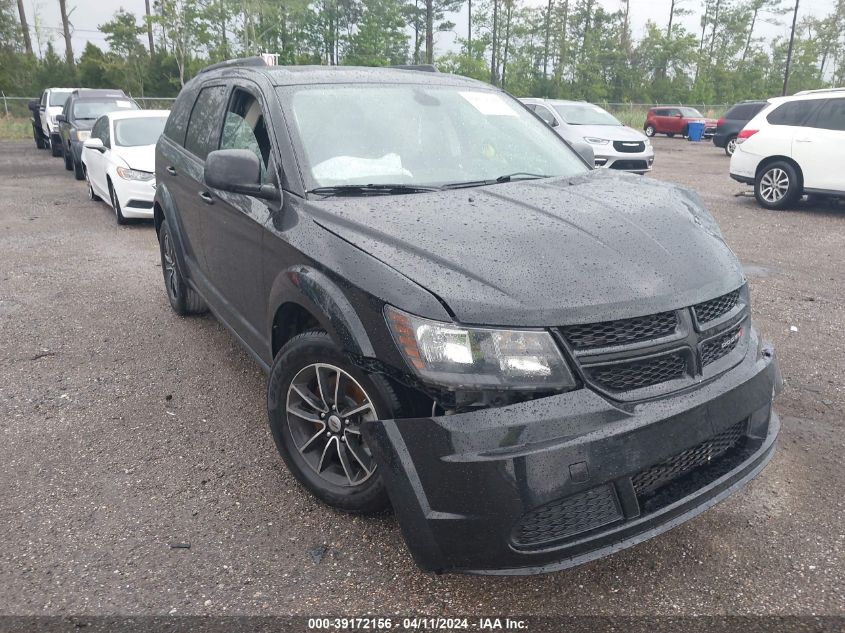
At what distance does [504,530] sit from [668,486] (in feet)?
2.17

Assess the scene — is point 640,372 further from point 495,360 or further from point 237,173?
point 237,173

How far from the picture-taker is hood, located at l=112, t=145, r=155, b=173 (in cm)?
886

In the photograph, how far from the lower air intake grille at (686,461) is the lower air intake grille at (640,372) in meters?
0.26

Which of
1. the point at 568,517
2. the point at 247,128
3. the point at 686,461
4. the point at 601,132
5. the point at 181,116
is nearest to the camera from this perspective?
the point at 568,517

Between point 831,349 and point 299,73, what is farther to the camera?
point 831,349

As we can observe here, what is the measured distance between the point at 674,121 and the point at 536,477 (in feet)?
109

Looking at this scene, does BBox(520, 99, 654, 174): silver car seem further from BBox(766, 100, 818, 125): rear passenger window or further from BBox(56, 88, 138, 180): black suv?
BBox(56, 88, 138, 180): black suv

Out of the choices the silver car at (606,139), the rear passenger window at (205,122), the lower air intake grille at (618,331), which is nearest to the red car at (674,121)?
the silver car at (606,139)

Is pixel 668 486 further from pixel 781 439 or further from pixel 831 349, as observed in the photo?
pixel 831 349

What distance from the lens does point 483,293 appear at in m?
2.16

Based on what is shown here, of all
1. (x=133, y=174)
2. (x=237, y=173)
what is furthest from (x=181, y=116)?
(x=133, y=174)

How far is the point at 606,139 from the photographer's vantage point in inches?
545

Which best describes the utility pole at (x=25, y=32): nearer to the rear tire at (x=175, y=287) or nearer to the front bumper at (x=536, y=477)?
the rear tire at (x=175, y=287)

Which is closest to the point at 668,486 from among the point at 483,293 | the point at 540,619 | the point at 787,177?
the point at 540,619
